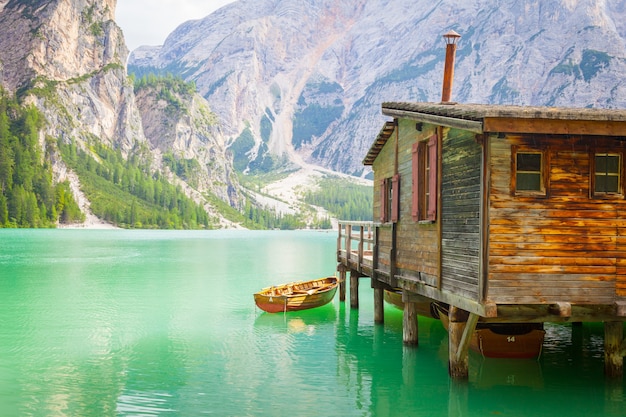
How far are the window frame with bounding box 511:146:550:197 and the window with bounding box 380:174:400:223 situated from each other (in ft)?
26.4

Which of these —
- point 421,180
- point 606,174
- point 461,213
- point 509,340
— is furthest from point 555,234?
point 509,340

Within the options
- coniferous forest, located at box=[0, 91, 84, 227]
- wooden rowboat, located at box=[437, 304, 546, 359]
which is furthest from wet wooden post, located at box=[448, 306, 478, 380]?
coniferous forest, located at box=[0, 91, 84, 227]

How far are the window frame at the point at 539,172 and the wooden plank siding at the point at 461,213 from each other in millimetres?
Answer: 797

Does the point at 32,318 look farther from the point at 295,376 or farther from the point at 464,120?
the point at 464,120

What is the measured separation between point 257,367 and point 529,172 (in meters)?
10.9

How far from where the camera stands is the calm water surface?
1736 cm

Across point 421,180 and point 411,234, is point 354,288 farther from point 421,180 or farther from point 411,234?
point 421,180

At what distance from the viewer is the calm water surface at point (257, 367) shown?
17.4 m

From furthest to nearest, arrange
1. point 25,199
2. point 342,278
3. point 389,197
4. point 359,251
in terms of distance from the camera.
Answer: point 25,199
point 342,278
point 359,251
point 389,197

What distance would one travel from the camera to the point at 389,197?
26.7m

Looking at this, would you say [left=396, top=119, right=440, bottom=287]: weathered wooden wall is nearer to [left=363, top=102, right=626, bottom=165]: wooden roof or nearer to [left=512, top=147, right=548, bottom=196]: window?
[left=512, top=147, right=548, bottom=196]: window

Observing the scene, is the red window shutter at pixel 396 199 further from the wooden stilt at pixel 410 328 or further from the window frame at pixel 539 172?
the window frame at pixel 539 172

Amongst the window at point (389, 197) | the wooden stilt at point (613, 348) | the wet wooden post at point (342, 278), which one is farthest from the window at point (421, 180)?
the wet wooden post at point (342, 278)

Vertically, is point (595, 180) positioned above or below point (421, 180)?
below
